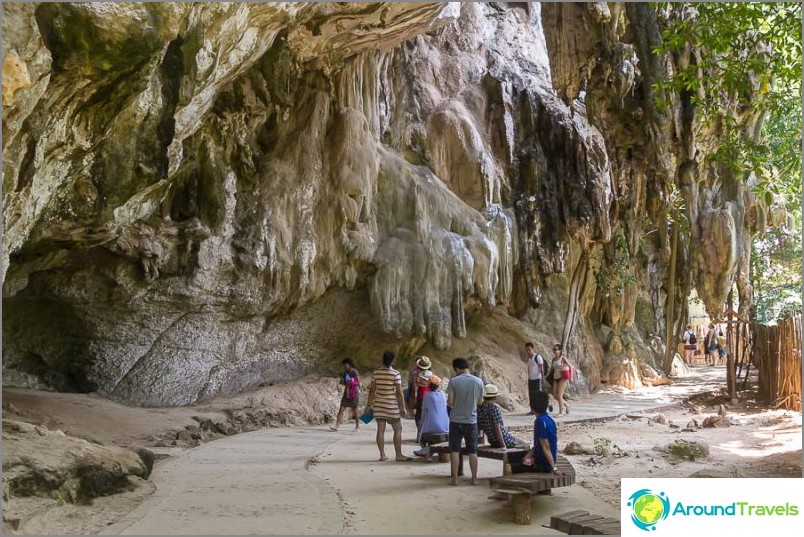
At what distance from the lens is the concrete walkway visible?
5.07m

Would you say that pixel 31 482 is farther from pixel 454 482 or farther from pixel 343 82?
pixel 343 82

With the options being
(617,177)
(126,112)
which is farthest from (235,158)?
(617,177)

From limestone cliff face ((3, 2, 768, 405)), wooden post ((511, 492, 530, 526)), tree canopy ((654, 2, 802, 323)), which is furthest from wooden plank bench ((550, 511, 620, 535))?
limestone cliff face ((3, 2, 768, 405))

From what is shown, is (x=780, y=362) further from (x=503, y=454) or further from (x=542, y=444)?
(x=542, y=444)

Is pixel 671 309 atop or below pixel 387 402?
atop

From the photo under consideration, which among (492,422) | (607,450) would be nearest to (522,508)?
(492,422)

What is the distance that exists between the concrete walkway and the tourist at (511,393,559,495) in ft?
4.09

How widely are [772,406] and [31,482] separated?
13.2m

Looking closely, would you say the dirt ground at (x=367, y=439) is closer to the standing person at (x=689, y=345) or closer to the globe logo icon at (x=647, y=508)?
the globe logo icon at (x=647, y=508)

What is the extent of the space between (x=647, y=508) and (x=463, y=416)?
2.24 m

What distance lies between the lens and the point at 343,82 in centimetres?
1418

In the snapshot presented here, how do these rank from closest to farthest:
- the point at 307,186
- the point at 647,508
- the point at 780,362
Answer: the point at 647,508 < the point at 307,186 < the point at 780,362

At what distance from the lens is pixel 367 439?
10.0 metres

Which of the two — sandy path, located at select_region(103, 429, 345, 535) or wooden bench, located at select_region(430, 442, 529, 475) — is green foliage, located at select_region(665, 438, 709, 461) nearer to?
wooden bench, located at select_region(430, 442, 529, 475)
